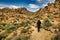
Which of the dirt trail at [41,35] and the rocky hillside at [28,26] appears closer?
the dirt trail at [41,35]

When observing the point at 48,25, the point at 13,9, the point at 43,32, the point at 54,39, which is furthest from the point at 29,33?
the point at 13,9

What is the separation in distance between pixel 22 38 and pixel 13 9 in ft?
276

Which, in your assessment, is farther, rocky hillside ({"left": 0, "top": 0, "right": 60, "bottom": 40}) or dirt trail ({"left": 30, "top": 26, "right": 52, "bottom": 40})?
rocky hillside ({"left": 0, "top": 0, "right": 60, "bottom": 40})

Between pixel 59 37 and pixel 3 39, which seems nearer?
pixel 59 37

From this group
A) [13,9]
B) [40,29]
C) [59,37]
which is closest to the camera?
[59,37]

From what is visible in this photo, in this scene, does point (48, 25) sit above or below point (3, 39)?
above

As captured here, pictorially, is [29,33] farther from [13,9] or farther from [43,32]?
[13,9]

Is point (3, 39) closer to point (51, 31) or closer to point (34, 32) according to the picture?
point (34, 32)

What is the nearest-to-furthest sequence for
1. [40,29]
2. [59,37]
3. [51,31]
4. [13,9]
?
[59,37]
[51,31]
[40,29]
[13,9]

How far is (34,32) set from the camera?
2134 cm

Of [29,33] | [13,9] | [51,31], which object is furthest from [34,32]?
[13,9]

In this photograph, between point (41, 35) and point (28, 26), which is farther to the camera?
point (28, 26)

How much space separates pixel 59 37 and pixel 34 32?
576cm

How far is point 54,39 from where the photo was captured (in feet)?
55.1
